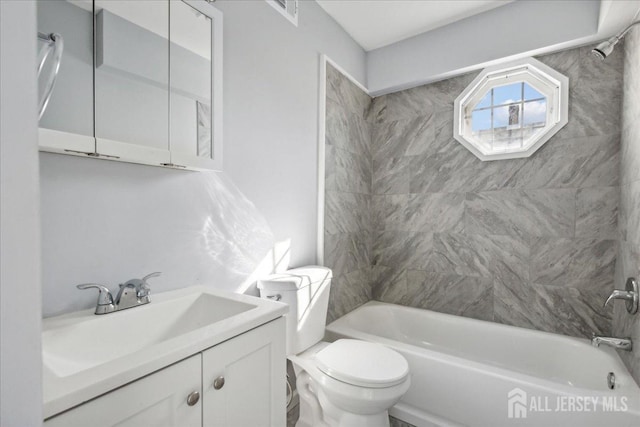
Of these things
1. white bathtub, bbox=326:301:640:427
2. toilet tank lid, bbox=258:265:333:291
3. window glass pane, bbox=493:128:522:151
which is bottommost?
white bathtub, bbox=326:301:640:427

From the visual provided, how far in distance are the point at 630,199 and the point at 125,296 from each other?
2.50m

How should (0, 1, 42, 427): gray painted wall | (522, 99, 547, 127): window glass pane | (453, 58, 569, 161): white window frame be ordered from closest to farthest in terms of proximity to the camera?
(0, 1, 42, 427): gray painted wall < (453, 58, 569, 161): white window frame < (522, 99, 547, 127): window glass pane

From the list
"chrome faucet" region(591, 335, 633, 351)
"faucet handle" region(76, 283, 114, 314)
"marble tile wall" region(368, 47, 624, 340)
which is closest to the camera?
"faucet handle" region(76, 283, 114, 314)

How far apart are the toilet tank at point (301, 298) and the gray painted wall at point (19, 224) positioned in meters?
1.32

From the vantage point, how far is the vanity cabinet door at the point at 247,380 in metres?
0.83

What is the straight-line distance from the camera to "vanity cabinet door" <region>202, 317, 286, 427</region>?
83 cm

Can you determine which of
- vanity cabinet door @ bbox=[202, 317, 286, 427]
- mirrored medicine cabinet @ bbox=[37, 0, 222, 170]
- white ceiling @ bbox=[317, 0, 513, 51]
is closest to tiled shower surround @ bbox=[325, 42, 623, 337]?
white ceiling @ bbox=[317, 0, 513, 51]

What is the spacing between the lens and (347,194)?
252cm

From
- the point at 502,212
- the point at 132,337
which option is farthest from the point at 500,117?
the point at 132,337

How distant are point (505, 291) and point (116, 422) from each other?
245cm

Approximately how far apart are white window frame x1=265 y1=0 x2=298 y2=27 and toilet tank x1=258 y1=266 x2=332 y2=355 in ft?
5.19

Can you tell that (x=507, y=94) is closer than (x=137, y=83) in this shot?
No

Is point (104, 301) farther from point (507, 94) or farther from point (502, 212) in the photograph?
point (507, 94)

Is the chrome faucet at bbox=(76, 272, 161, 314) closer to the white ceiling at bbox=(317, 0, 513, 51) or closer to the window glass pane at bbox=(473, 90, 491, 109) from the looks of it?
the white ceiling at bbox=(317, 0, 513, 51)
